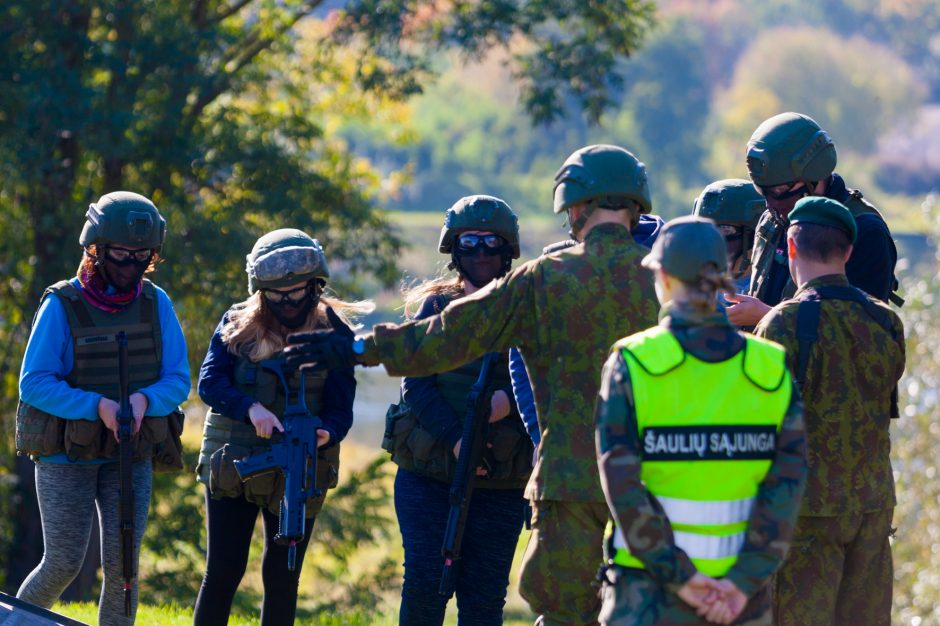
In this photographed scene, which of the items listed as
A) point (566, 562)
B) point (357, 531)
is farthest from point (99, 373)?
point (357, 531)

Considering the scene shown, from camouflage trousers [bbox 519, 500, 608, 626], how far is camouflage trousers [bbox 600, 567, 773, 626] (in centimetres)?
41

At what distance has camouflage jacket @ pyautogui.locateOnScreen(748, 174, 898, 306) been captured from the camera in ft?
18.8

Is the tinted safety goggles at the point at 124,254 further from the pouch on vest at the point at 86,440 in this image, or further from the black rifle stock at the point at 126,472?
the pouch on vest at the point at 86,440

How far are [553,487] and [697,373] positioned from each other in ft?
2.65

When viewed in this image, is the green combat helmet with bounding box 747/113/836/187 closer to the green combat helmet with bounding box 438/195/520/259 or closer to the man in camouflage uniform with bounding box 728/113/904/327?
the man in camouflage uniform with bounding box 728/113/904/327

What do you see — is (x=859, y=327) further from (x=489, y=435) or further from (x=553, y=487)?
(x=489, y=435)

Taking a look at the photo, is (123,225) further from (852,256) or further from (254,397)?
(852,256)

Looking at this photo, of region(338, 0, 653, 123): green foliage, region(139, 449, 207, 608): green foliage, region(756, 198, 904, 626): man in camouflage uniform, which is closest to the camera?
region(756, 198, 904, 626): man in camouflage uniform

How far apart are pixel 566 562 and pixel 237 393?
1888 millimetres

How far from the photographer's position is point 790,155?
6.04 meters

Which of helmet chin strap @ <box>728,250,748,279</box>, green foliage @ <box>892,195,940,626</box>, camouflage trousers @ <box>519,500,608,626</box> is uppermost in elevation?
green foliage @ <box>892,195,940,626</box>

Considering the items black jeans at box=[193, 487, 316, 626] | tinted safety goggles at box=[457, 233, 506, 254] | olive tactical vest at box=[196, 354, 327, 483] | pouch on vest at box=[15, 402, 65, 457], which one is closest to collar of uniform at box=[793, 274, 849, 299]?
tinted safety goggles at box=[457, 233, 506, 254]

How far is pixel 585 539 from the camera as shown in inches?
191

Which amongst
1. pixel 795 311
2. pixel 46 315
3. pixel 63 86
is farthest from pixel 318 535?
pixel 795 311
